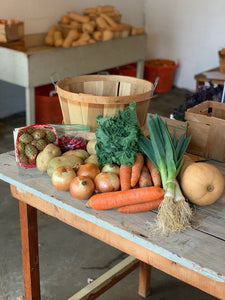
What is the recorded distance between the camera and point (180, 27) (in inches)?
249

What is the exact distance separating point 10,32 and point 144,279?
118 inches

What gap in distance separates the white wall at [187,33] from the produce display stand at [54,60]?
1176 millimetres

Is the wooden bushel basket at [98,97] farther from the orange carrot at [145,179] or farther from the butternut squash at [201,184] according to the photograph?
the butternut squash at [201,184]

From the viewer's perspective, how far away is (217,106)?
6.16 feet

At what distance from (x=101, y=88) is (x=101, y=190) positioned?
69 cm

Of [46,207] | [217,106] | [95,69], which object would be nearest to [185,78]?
[95,69]

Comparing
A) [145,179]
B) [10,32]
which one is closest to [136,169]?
[145,179]

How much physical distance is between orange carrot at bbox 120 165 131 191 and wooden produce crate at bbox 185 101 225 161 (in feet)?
1.59

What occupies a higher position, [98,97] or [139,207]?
[98,97]

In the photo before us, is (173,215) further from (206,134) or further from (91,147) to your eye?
(206,134)

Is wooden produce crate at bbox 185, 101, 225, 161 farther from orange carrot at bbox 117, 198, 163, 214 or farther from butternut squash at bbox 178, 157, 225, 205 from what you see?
orange carrot at bbox 117, 198, 163, 214

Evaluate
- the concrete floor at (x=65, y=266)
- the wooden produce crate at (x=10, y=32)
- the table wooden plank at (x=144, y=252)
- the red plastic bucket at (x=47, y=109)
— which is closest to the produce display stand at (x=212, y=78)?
the red plastic bucket at (x=47, y=109)

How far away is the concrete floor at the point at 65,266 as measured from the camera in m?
2.23

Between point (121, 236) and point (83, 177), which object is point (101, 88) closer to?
point (83, 177)
